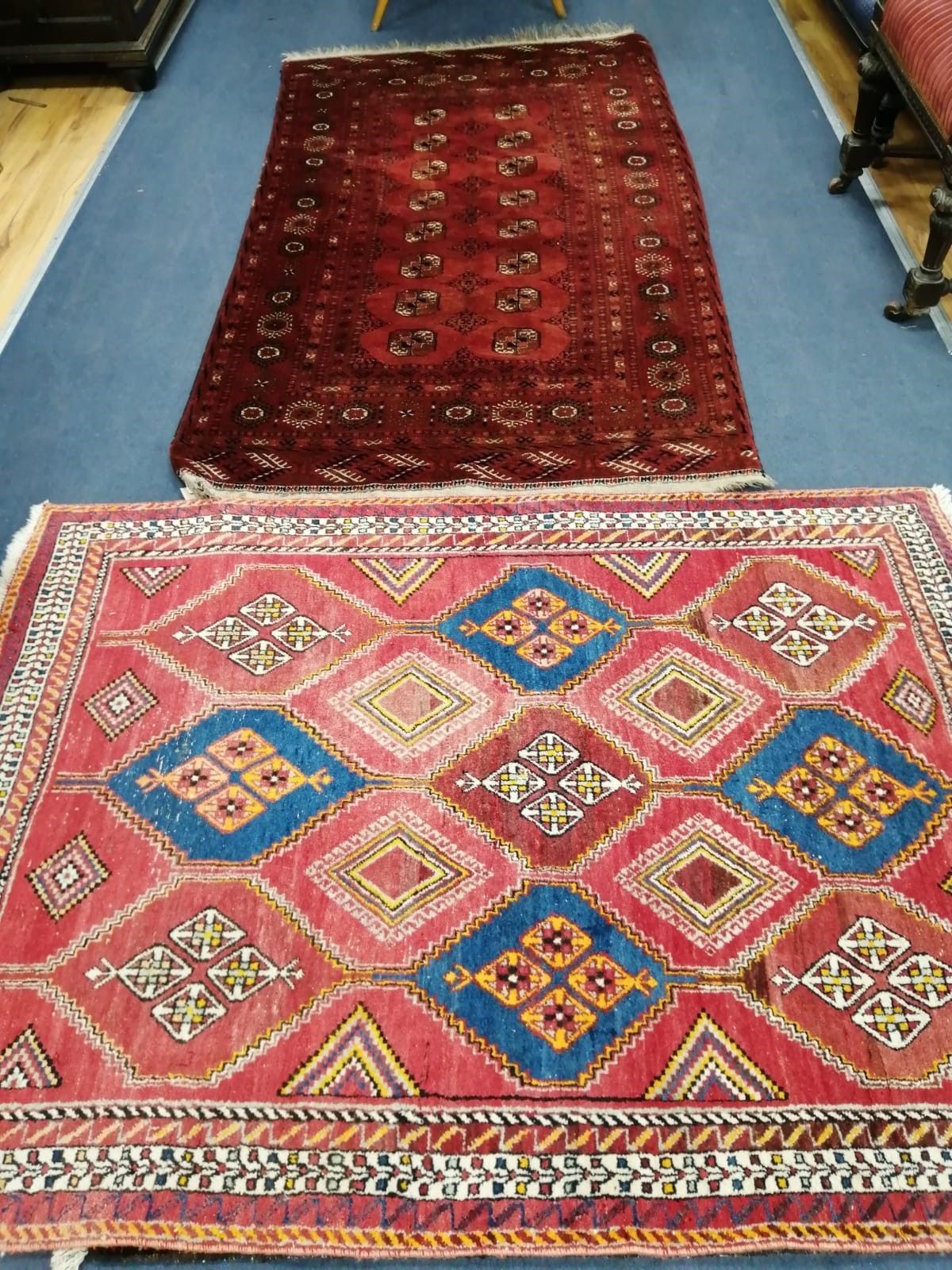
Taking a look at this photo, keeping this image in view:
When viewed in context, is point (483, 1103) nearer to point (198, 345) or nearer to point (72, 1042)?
point (72, 1042)

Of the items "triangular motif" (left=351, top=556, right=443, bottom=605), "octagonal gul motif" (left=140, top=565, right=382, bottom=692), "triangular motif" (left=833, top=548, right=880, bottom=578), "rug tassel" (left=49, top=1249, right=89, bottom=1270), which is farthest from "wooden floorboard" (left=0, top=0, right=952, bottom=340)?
"rug tassel" (left=49, top=1249, right=89, bottom=1270)

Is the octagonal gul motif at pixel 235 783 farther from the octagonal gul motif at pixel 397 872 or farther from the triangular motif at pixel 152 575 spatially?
the triangular motif at pixel 152 575

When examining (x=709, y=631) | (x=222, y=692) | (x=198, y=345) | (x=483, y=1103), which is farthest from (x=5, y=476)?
(x=483, y=1103)

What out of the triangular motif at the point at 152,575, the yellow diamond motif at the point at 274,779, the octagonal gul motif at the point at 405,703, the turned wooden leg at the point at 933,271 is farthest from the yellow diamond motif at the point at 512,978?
the turned wooden leg at the point at 933,271

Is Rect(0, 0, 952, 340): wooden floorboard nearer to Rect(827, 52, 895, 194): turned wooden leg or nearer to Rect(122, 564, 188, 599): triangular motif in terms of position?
Rect(827, 52, 895, 194): turned wooden leg

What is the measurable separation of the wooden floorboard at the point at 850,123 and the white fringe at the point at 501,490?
92 centimetres

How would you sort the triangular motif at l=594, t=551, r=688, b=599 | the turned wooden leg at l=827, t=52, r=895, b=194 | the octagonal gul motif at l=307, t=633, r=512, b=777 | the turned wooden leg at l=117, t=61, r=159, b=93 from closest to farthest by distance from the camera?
the octagonal gul motif at l=307, t=633, r=512, b=777
the triangular motif at l=594, t=551, r=688, b=599
the turned wooden leg at l=827, t=52, r=895, b=194
the turned wooden leg at l=117, t=61, r=159, b=93

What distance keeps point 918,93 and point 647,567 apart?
1496 millimetres

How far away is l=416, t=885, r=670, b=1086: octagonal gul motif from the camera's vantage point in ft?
5.68

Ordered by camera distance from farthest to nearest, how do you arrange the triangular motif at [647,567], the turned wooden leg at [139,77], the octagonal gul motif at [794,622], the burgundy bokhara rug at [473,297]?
the turned wooden leg at [139,77] < the burgundy bokhara rug at [473,297] < the triangular motif at [647,567] < the octagonal gul motif at [794,622]

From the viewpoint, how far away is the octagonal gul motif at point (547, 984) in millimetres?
1731

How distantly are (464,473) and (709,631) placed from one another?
680 mm

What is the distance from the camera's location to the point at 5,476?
2668mm

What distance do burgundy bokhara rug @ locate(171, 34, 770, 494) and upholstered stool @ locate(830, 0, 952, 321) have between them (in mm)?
492
